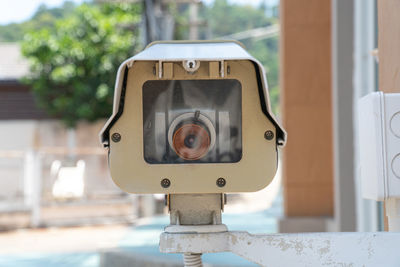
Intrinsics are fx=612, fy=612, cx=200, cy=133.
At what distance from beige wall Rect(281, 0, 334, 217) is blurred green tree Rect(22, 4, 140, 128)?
8000mm

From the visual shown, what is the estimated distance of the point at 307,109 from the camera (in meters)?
7.30

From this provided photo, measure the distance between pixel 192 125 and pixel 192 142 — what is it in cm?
3

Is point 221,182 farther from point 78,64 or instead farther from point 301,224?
point 78,64

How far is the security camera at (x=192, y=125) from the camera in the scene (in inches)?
44.8

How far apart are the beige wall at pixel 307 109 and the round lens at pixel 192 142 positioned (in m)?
6.16

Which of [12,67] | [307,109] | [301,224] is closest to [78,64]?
[12,67]

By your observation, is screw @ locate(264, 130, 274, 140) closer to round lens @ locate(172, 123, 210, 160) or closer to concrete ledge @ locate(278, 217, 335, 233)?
round lens @ locate(172, 123, 210, 160)

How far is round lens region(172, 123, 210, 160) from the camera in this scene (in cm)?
115

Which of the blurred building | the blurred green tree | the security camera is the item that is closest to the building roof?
the blurred green tree

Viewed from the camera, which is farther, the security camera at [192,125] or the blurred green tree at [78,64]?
the blurred green tree at [78,64]

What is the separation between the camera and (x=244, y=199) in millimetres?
16328

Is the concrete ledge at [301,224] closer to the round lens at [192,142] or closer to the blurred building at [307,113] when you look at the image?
the blurred building at [307,113]

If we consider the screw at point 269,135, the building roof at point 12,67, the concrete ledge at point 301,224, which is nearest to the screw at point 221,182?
the screw at point 269,135

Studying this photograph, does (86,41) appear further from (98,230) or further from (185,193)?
(185,193)
